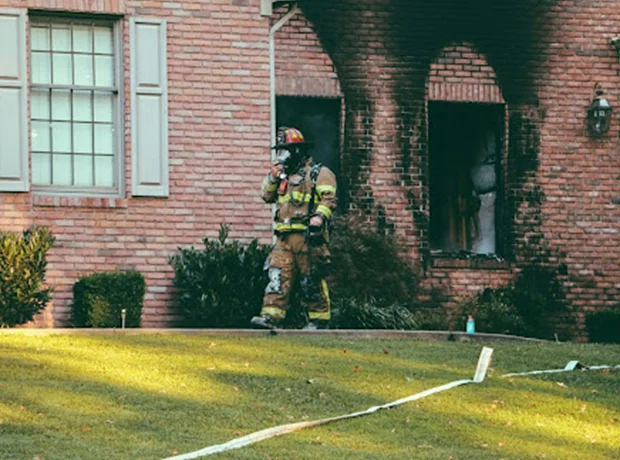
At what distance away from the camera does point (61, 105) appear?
1903 cm

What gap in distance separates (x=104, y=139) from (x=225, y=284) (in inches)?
103

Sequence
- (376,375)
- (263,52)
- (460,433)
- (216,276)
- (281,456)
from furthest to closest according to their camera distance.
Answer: (263,52) → (216,276) → (376,375) → (460,433) → (281,456)

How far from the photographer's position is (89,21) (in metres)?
19.1

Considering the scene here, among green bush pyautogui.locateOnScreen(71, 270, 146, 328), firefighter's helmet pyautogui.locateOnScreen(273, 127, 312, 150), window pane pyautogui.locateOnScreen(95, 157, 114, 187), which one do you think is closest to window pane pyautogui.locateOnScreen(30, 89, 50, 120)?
window pane pyautogui.locateOnScreen(95, 157, 114, 187)

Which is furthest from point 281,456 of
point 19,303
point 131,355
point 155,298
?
point 155,298

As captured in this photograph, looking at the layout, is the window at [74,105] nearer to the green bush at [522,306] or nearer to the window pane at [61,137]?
the window pane at [61,137]

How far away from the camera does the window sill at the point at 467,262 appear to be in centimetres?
2031

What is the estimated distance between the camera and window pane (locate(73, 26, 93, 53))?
19016 millimetres

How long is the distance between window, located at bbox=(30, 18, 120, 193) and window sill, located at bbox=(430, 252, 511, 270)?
4.26m

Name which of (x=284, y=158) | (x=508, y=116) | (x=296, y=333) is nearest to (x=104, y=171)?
(x=284, y=158)

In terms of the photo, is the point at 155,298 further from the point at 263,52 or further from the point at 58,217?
the point at 263,52

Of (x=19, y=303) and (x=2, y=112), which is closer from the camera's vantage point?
(x=19, y=303)

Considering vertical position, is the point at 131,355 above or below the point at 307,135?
below

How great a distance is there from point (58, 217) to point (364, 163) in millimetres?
3958
